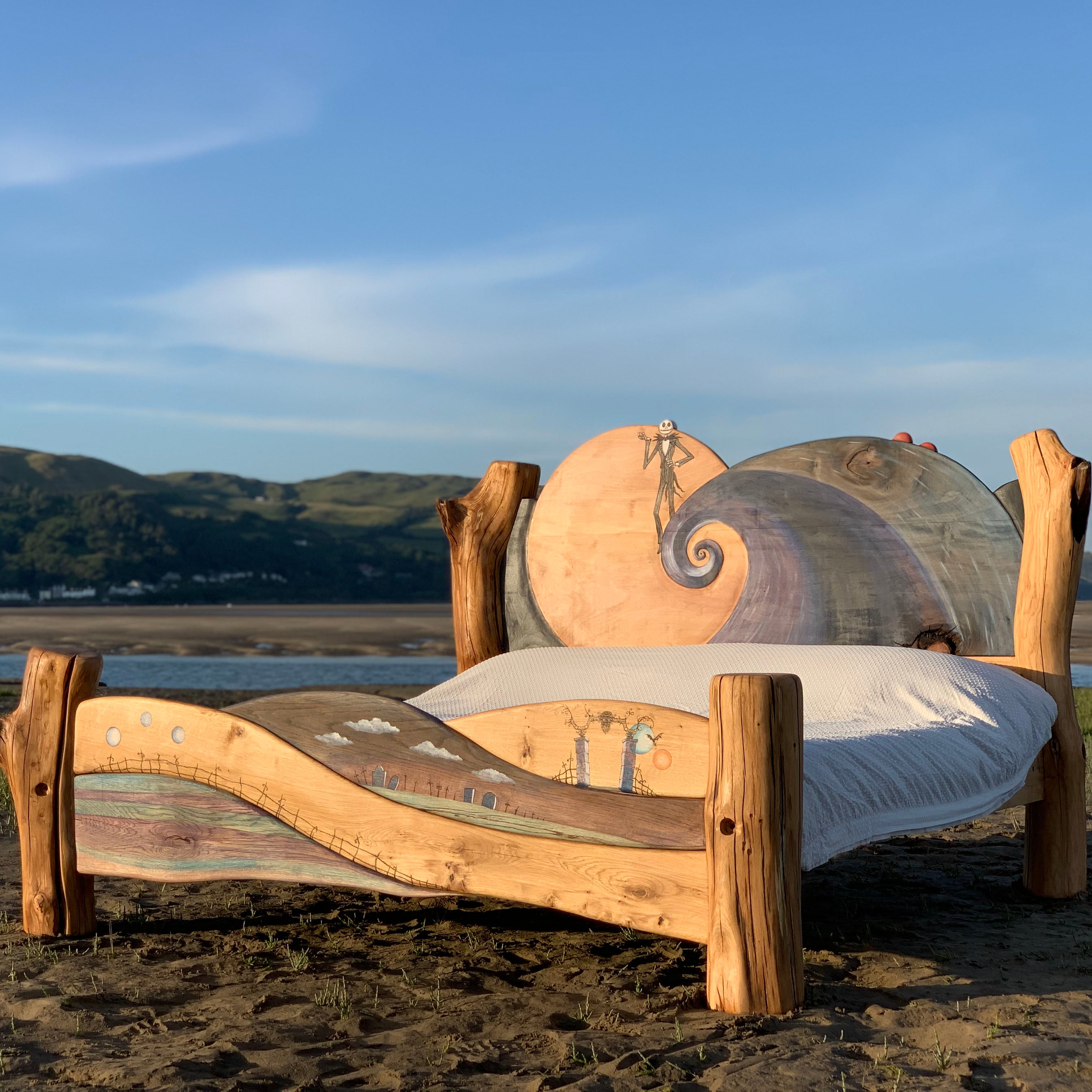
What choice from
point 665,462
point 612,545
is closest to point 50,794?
point 612,545

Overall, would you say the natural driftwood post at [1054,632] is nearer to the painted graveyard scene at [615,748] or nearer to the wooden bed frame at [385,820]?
the wooden bed frame at [385,820]

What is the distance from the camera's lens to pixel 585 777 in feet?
10.3

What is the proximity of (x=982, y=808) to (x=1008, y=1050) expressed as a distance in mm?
996

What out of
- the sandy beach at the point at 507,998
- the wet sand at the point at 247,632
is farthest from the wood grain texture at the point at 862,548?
the wet sand at the point at 247,632

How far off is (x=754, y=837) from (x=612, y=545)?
330 cm

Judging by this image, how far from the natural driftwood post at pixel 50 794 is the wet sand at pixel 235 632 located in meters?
15.7

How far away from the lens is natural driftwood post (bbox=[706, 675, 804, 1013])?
270cm

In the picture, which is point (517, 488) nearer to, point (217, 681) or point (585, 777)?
point (585, 777)

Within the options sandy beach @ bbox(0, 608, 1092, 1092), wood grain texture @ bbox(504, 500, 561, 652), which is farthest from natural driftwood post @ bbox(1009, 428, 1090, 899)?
wood grain texture @ bbox(504, 500, 561, 652)

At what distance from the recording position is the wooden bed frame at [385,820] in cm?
272

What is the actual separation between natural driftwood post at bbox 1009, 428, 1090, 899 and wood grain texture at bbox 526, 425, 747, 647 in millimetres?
1522

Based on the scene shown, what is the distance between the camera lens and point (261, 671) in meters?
20.6

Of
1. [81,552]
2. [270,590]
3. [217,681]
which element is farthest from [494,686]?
[81,552]

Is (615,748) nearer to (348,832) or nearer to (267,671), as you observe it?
(348,832)
